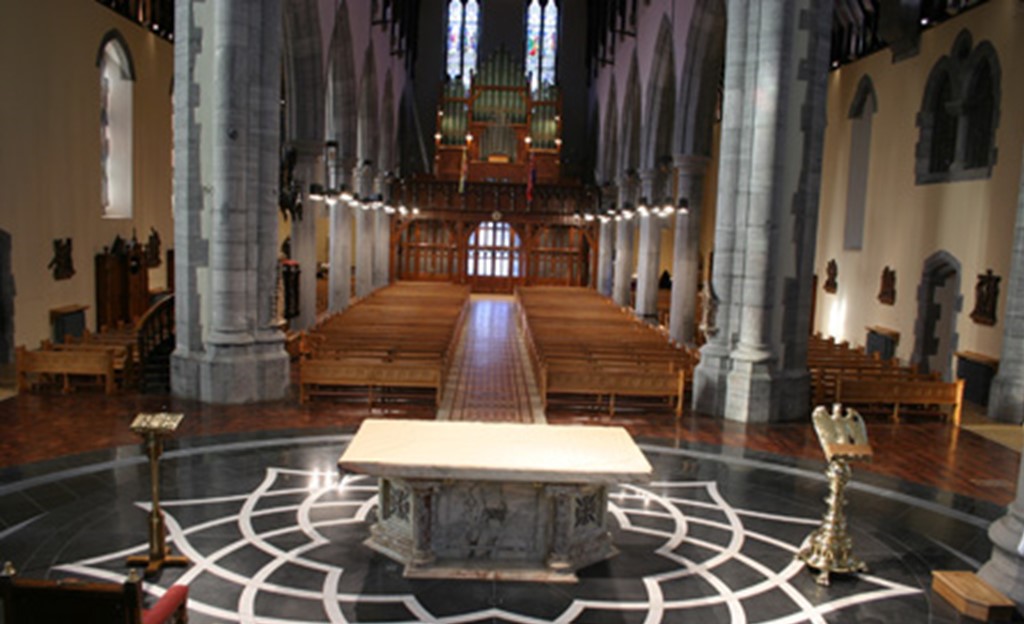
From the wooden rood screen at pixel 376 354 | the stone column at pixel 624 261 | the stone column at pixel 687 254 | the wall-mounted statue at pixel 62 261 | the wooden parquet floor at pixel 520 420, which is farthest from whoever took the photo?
the stone column at pixel 624 261

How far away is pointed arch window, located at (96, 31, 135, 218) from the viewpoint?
66.3 ft

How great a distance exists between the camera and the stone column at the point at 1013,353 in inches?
495

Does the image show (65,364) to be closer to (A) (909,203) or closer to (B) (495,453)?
(B) (495,453)

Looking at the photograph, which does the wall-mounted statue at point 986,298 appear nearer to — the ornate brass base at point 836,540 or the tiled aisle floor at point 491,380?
the tiled aisle floor at point 491,380

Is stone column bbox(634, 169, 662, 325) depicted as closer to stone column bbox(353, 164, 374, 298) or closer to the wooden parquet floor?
stone column bbox(353, 164, 374, 298)

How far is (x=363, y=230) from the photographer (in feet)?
90.3

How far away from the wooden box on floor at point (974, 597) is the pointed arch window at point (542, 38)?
34.9 meters

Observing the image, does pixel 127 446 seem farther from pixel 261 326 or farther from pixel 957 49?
pixel 957 49

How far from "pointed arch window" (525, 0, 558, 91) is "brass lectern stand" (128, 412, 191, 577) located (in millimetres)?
34631

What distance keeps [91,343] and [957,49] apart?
702 inches

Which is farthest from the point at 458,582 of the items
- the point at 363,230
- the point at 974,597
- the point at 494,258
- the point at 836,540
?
the point at 494,258

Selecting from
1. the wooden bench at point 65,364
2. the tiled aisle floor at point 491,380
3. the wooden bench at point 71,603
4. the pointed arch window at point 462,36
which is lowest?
the tiled aisle floor at point 491,380

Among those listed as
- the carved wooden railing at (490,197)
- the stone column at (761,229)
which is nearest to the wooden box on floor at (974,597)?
the stone column at (761,229)

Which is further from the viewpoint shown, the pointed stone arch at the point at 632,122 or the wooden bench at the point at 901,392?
the pointed stone arch at the point at 632,122
